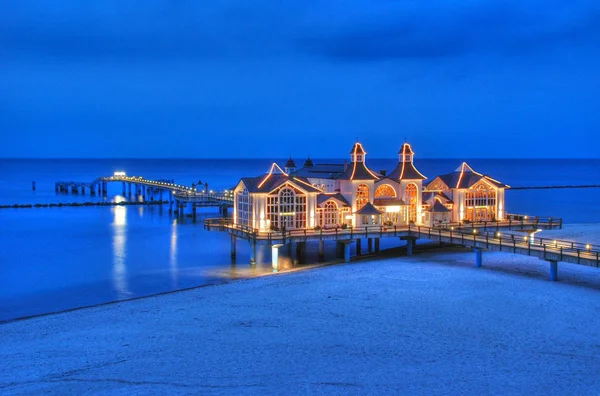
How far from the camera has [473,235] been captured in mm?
33938

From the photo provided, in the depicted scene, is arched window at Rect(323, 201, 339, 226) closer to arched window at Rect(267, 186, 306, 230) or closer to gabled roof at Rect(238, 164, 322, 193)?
gabled roof at Rect(238, 164, 322, 193)

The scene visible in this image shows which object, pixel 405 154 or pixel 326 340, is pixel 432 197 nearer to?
pixel 405 154

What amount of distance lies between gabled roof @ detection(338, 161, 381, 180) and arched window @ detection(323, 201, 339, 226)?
2022 millimetres

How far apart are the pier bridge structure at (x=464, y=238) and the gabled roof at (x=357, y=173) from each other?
322 cm

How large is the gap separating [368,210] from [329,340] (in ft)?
60.3

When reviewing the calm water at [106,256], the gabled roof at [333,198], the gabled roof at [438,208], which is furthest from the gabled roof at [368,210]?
the calm water at [106,256]

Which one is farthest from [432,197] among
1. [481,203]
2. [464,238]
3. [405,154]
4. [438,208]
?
[464,238]

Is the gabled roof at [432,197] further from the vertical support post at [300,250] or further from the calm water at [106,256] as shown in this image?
the vertical support post at [300,250]

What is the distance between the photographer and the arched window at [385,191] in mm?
40625

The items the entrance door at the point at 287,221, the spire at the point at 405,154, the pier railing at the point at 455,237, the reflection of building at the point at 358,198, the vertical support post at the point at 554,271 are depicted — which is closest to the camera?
the pier railing at the point at 455,237

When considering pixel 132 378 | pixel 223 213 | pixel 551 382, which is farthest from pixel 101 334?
pixel 223 213

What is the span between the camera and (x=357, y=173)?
129 feet

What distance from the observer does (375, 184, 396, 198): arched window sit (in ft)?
133

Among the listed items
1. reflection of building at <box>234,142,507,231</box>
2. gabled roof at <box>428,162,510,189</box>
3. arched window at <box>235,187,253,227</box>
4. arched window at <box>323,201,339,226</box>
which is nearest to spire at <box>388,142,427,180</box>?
reflection of building at <box>234,142,507,231</box>
